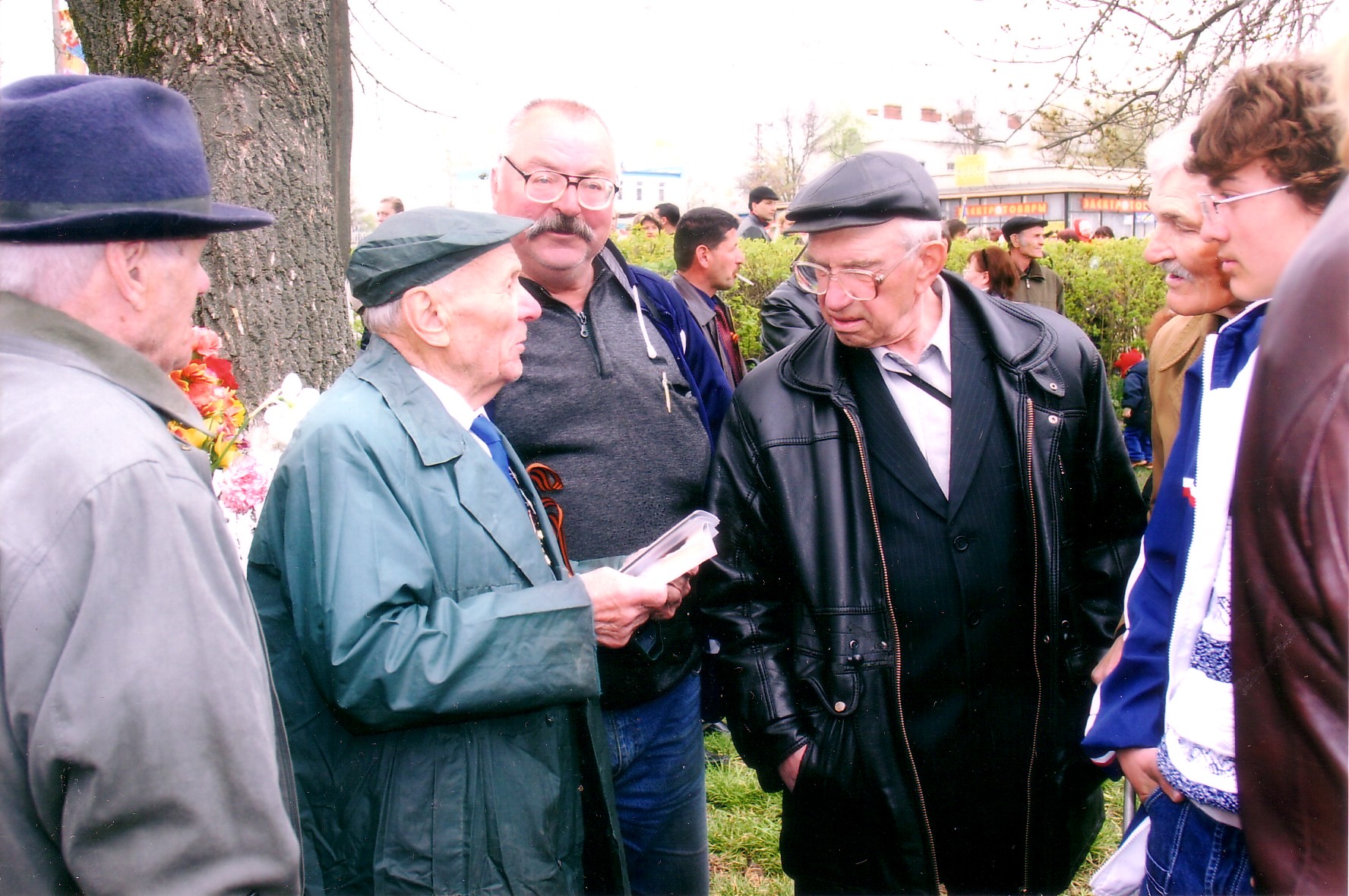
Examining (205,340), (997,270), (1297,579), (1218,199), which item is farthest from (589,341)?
(997,270)

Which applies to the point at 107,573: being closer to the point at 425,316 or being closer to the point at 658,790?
the point at 425,316

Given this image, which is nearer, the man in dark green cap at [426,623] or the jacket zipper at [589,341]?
the man in dark green cap at [426,623]

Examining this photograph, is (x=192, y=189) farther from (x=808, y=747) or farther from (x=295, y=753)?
(x=808, y=747)

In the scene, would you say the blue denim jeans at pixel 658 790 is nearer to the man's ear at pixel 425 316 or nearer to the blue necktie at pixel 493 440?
the blue necktie at pixel 493 440

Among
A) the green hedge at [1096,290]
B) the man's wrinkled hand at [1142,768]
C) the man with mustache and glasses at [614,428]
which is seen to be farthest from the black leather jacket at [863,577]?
the green hedge at [1096,290]

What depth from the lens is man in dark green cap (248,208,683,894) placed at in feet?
5.46

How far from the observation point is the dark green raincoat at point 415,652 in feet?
5.43

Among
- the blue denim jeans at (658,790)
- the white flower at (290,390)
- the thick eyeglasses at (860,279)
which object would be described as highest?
the thick eyeglasses at (860,279)

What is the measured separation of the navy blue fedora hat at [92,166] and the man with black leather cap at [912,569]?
137 cm

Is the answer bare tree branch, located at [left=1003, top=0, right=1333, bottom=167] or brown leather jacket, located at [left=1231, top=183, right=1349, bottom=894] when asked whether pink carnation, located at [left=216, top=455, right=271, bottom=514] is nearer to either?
brown leather jacket, located at [left=1231, top=183, right=1349, bottom=894]

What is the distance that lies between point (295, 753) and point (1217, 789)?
1.60 meters

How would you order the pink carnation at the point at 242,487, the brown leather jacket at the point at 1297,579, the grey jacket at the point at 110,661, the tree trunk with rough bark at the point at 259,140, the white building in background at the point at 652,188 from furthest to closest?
1. the white building in background at the point at 652,188
2. the tree trunk with rough bark at the point at 259,140
3. the pink carnation at the point at 242,487
4. the grey jacket at the point at 110,661
5. the brown leather jacket at the point at 1297,579

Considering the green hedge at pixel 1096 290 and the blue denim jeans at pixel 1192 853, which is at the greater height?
the green hedge at pixel 1096 290

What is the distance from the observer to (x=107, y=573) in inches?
43.6
